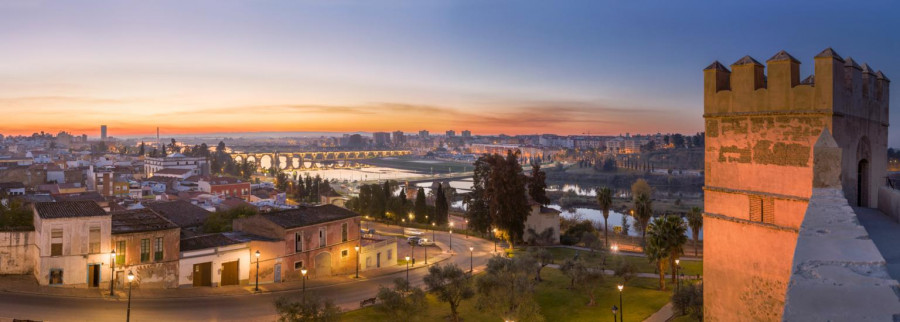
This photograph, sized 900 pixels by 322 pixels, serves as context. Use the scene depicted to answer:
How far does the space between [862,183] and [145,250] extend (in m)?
21.3

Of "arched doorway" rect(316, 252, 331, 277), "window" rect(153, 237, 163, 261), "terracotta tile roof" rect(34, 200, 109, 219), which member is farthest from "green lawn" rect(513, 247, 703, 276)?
"terracotta tile roof" rect(34, 200, 109, 219)

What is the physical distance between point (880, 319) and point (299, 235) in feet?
78.3

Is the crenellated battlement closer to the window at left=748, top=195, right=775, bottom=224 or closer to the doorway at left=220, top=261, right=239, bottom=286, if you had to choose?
the window at left=748, top=195, right=775, bottom=224

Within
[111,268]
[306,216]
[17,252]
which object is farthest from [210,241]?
[17,252]

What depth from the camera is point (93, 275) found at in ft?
65.3

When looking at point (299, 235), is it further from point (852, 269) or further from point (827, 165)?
point (852, 269)

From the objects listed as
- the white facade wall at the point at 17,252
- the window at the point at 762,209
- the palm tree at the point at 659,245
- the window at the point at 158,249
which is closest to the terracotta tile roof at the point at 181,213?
the white facade wall at the point at 17,252

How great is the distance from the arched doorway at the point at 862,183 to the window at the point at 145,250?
2115 centimetres

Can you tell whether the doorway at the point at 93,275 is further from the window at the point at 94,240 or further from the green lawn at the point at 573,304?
the green lawn at the point at 573,304

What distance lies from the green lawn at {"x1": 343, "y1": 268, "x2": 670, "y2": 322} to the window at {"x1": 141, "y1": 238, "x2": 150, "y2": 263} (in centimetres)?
791

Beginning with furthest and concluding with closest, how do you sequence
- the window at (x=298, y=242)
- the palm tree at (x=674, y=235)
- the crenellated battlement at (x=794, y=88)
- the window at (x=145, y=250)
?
the window at (x=298, y=242) < the palm tree at (x=674, y=235) < the window at (x=145, y=250) < the crenellated battlement at (x=794, y=88)

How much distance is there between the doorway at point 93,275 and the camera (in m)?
19.8

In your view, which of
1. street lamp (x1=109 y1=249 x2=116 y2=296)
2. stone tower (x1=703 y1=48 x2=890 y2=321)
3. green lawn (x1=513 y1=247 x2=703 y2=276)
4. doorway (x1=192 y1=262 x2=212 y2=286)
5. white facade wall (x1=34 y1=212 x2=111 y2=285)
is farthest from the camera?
green lawn (x1=513 y1=247 x2=703 y2=276)

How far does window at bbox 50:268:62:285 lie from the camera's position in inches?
755
